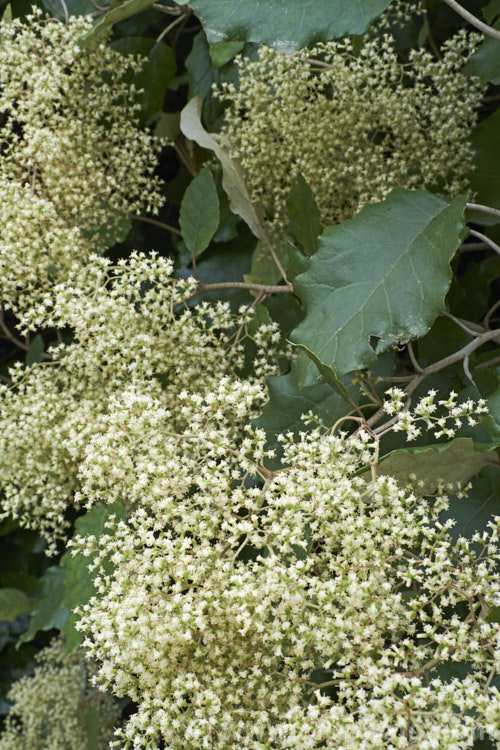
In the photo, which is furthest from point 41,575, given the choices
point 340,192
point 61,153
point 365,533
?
point 365,533

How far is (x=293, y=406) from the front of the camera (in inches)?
46.7

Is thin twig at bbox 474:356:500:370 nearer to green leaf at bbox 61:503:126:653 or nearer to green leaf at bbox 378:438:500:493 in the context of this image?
green leaf at bbox 378:438:500:493

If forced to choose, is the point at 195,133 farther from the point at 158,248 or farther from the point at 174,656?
the point at 174,656

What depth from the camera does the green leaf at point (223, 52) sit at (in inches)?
62.6

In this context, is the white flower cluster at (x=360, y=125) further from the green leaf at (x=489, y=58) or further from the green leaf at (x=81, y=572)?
the green leaf at (x=81, y=572)

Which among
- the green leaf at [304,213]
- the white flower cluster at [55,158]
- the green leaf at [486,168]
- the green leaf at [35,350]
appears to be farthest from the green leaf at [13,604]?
the green leaf at [486,168]

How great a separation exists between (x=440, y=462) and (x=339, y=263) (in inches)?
14.3

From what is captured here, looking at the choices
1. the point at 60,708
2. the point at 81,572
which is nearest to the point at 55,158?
the point at 81,572

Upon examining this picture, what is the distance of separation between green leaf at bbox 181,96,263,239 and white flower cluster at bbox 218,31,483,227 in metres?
0.11

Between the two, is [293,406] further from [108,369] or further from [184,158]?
[184,158]

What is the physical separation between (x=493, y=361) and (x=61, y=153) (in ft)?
3.00

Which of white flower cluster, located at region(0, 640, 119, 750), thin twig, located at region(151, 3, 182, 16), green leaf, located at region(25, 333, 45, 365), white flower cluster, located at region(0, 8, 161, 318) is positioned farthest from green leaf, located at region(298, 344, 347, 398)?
white flower cluster, located at region(0, 640, 119, 750)

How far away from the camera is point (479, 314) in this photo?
5.07ft

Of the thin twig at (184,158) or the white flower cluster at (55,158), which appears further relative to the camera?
the thin twig at (184,158)
